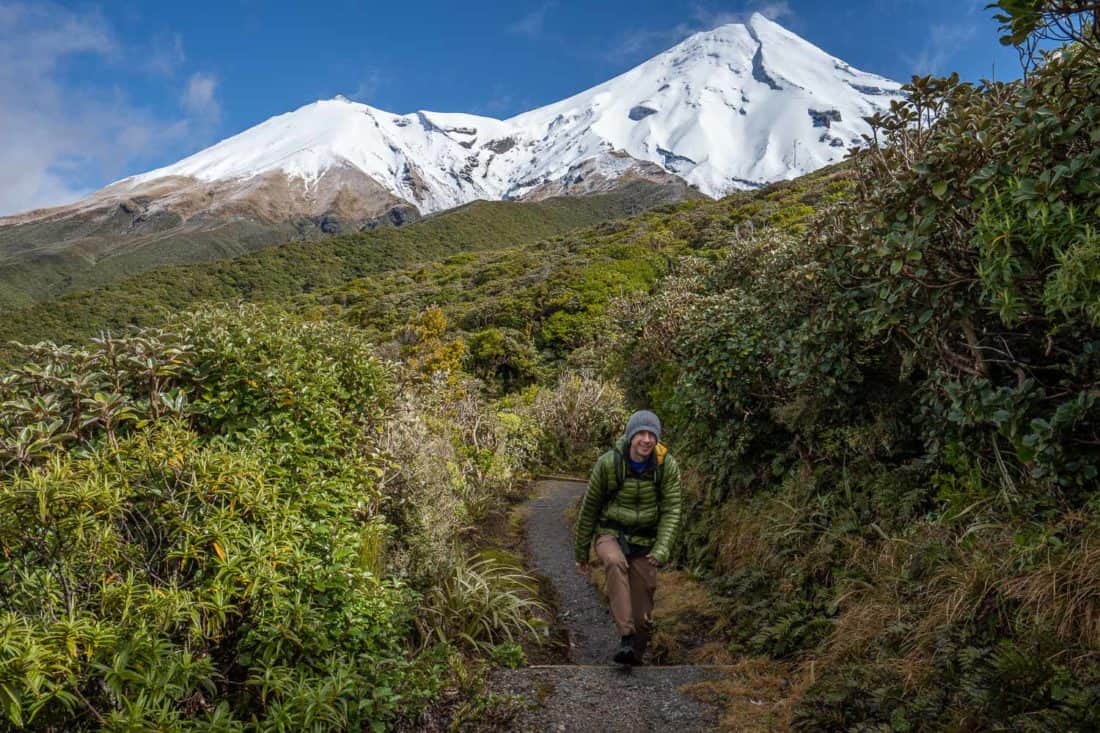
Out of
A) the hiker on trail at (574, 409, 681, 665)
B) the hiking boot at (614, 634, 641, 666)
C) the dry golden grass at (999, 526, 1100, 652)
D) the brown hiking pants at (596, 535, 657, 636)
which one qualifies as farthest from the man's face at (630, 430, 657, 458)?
the dry golden grass at (999, 526, 1100, 652)

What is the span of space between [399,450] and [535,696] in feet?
10.5

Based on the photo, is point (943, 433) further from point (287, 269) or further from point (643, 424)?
point (287, 269)

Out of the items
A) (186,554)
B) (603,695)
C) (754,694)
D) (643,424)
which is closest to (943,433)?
(643,424)

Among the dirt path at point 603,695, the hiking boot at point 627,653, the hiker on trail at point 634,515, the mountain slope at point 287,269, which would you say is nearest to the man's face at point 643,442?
the hiker on trail at point 634,515

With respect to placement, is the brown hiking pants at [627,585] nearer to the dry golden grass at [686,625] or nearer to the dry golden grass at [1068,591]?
the dry golden grass at [686,625]

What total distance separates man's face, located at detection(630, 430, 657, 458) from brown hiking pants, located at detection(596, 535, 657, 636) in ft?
2.30

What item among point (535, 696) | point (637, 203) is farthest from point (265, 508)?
point (637, 203)

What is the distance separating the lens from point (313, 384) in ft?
15.1

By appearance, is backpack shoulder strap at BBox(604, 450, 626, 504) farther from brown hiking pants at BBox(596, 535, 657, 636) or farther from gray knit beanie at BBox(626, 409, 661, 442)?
brown hiking pants at BBox(596, 535, 657, 636)

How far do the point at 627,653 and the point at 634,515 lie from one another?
3.05 ft

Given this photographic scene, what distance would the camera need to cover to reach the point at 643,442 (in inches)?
180

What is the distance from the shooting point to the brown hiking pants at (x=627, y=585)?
457 centimetres

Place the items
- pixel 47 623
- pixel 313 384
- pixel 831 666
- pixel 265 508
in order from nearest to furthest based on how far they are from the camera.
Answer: pixel 47 623
pixel 265 508
pixel 831 666
pixel 313 384

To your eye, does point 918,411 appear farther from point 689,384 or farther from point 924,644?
point 689,384
